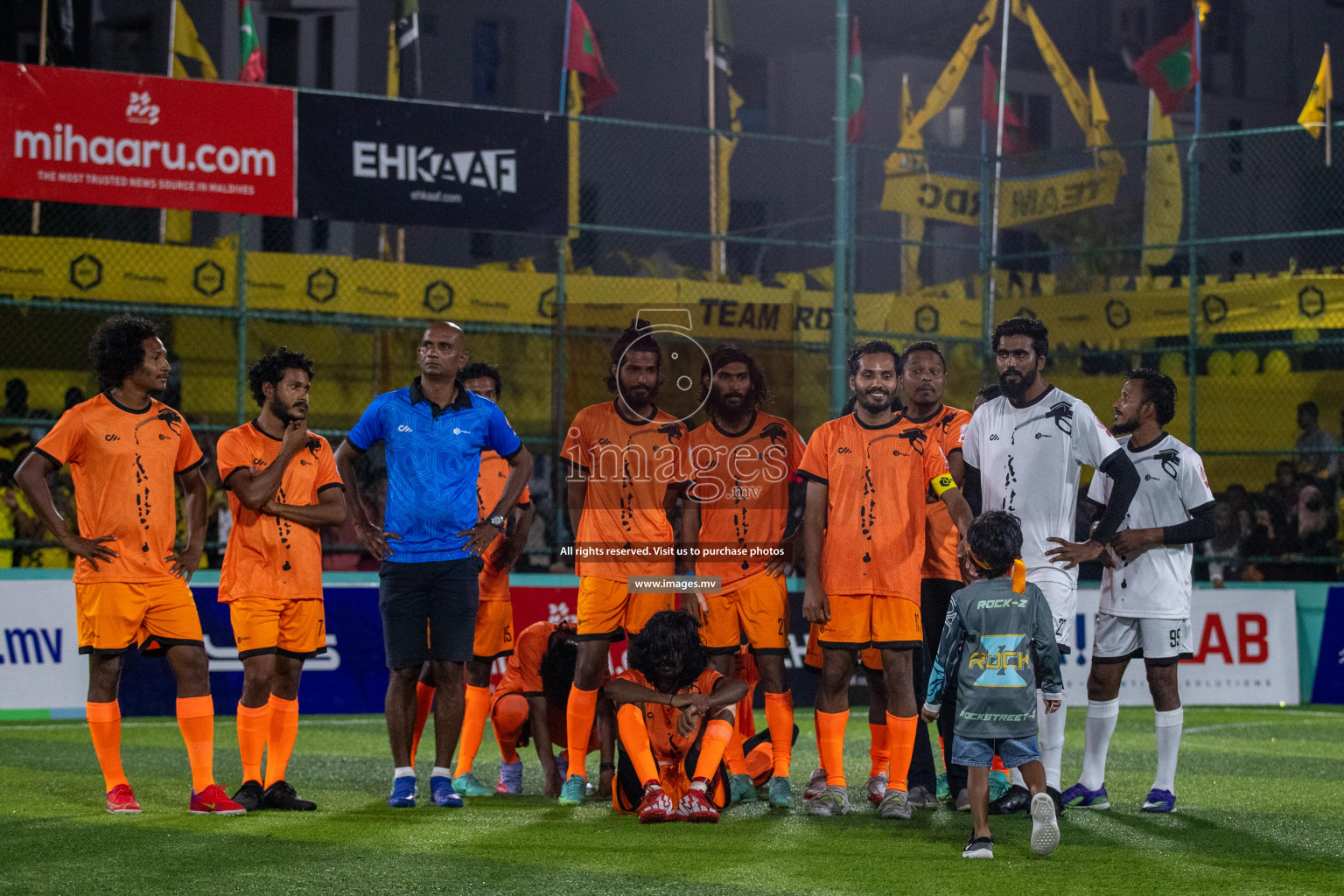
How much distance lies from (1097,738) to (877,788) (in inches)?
45.7

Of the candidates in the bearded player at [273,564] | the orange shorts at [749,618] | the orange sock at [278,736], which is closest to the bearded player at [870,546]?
the orange shorts at [749,618]

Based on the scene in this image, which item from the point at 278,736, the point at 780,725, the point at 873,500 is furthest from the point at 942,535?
the point at 278,736

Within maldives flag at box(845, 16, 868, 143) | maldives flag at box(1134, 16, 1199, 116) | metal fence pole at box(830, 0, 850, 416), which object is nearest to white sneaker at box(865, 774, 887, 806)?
metal fence pole at box(830, 0, 850, 416)

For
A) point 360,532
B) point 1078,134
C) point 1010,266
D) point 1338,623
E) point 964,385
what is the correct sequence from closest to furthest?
point 360,532
point 1338,623
point 964,385
point 1010,266
point 1078,134

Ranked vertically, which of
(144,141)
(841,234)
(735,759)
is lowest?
(735,759)

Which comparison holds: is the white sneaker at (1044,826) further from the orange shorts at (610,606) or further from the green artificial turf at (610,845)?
the orange shorts at (610,606)

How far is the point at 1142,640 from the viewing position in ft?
26.2

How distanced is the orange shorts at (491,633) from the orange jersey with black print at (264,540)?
1.04 m

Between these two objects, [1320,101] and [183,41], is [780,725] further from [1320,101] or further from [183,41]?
[1320,101]

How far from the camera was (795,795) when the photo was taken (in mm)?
8211

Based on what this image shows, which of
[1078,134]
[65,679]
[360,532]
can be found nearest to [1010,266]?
[1078,134]

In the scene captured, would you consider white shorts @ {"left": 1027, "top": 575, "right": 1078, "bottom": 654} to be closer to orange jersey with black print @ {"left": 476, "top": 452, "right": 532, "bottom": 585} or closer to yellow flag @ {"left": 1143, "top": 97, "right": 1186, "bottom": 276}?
orange jersey with black print @ {"left": 476, "top": 452, "right": 532, "bottom": 585}

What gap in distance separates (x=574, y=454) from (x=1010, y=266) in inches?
871

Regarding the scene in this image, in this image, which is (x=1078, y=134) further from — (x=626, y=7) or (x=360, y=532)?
(x=360, y=532)
